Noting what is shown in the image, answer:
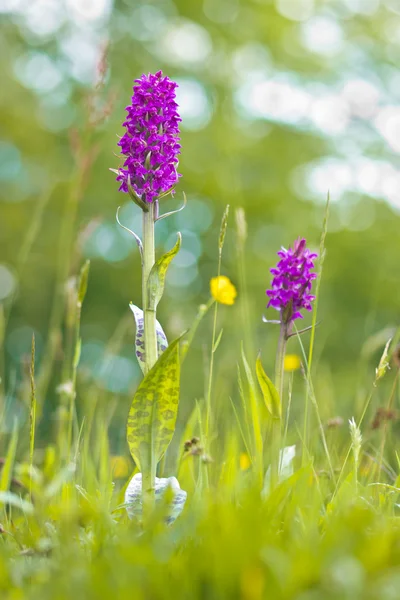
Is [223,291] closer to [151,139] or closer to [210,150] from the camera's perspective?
[151,139]

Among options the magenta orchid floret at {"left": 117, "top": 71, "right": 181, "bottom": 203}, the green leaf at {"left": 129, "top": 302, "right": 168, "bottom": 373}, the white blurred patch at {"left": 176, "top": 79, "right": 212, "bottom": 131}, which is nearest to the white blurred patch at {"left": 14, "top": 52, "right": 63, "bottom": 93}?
the white blurred patch at {"left": 176, "top": 79, "right": 212, "bottom": 131}

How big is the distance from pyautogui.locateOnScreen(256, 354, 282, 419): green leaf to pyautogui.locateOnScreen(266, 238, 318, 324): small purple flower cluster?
6.6 inches

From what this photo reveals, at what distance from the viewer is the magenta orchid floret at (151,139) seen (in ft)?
4.21

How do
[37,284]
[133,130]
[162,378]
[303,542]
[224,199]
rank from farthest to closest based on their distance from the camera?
[224,199] < [37,284] < [133,130] < [162,378] < [303,542]

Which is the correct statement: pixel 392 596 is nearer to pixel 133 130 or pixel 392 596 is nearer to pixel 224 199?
pixel 133 130

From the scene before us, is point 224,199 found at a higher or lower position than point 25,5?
lower

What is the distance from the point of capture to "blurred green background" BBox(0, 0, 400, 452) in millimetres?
8820

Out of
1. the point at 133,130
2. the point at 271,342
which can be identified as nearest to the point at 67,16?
the point at 271,342

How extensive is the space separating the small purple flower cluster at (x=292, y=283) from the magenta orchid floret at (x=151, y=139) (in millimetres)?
296

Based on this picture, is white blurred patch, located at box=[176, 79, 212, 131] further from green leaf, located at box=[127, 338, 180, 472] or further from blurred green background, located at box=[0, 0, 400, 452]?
green leaf, located at box=[127, 338, 180, 472]

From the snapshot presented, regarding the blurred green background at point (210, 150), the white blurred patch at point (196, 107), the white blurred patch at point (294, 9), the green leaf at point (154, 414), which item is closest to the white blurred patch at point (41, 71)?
the blurred green background at point (210, 150)

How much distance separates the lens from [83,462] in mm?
1376

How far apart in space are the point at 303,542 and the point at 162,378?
473 mm

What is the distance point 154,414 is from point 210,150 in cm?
848
